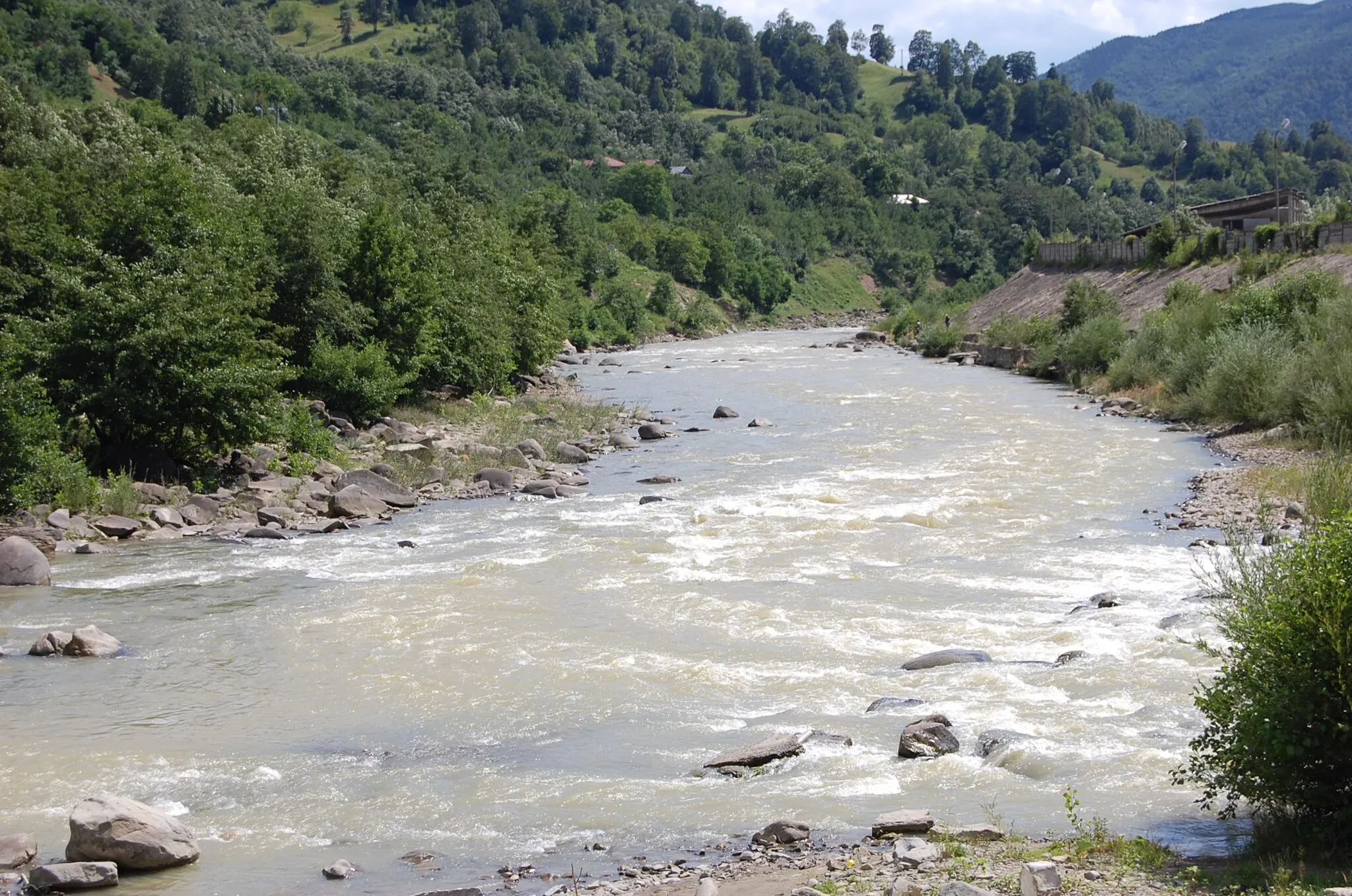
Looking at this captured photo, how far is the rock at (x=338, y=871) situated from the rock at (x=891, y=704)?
650cm

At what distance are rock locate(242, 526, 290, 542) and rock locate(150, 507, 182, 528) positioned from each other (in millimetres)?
1526

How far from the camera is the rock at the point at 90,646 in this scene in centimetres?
1723

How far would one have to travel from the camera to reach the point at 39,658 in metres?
17.1

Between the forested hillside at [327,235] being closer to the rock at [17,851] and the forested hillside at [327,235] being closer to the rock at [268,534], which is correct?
the rock at [268,534]

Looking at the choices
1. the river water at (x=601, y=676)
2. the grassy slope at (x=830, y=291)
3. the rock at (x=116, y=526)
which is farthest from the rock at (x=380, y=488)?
the grassy slope at (x=830, y=291)

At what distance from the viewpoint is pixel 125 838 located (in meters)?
10.5

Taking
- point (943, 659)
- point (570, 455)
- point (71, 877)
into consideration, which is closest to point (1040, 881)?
point (943, 659)

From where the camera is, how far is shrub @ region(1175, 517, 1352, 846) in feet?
31.0

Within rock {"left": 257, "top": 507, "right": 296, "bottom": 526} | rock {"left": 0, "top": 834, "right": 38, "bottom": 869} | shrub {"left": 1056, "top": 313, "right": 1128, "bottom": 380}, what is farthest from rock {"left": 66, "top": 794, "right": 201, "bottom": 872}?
shrub {"left": 1056, "top": 313, "right": 1128, "bottom": 380}

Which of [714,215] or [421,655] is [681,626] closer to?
[421,655]

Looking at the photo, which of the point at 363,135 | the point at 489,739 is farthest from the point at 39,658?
the point at 363,135

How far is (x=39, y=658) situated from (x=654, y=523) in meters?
12.7

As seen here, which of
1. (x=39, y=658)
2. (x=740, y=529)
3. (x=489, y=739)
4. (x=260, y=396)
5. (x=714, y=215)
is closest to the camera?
(x=489, y=739)

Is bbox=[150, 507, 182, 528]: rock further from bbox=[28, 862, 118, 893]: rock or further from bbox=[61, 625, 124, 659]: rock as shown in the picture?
bbox=[28, 862, 118, 893]: rock
